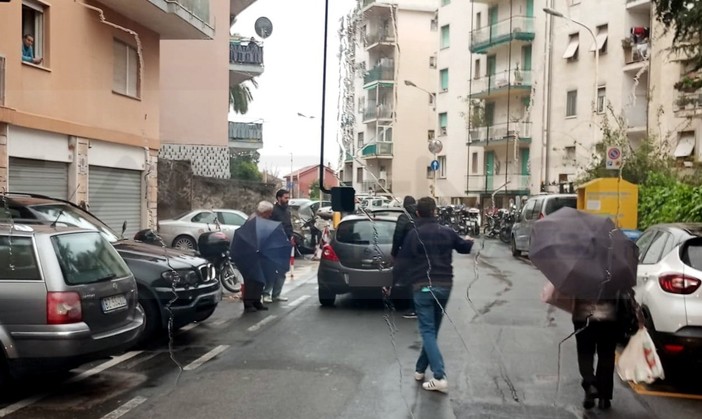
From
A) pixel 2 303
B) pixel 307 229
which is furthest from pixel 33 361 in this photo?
pixel 307 229

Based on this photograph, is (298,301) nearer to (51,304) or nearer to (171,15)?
(51,304)

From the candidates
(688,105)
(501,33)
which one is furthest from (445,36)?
(688,105)

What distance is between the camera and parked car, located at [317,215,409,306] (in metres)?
9.90

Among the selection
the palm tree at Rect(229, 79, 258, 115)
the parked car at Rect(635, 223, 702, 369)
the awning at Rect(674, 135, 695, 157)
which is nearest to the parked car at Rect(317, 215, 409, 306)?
the parked car at Rect(635, 223, 702, 369)

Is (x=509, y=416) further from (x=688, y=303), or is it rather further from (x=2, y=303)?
(x=2, y=303)

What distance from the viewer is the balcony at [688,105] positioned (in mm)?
22141

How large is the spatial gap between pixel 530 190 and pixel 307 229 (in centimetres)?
1090

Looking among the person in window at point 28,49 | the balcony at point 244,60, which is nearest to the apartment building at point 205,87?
the balcony at point 244,60

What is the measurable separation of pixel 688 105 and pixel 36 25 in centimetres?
1906

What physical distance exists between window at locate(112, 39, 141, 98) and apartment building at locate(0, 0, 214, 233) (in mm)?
24

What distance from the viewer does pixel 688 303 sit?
19.7ft

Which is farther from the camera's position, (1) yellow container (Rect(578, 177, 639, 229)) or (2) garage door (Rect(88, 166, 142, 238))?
(2) garage door (Rect(88, 166, 142, 238))

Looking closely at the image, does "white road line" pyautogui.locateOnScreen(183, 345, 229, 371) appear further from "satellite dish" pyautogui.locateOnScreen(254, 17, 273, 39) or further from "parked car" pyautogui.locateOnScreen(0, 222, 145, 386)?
"satellite dish" pyautogui.locateOnScreen(254, 17, 273, 39)

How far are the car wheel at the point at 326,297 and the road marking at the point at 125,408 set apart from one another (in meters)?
4.83
